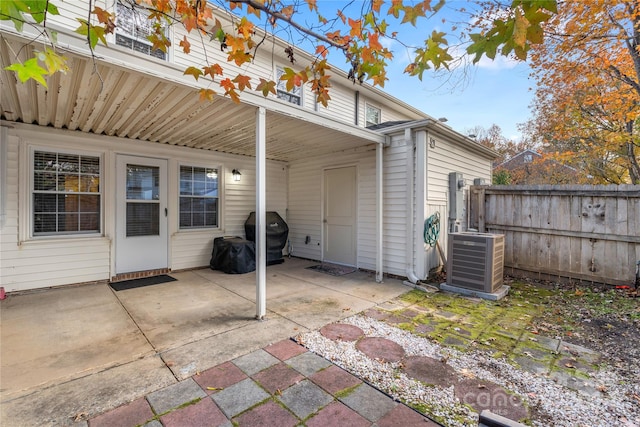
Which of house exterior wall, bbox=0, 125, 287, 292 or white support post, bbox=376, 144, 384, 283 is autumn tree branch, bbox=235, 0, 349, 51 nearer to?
white support post, bbox=376, 144, 384, 283

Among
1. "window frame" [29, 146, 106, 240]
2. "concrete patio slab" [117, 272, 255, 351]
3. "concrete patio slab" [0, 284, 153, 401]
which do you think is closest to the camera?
"concrete patio slab" [0, 284, 153, 401]

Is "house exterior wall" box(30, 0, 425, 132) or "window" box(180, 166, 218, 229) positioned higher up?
"house exterior wall" box(30, 0, 425, 132)

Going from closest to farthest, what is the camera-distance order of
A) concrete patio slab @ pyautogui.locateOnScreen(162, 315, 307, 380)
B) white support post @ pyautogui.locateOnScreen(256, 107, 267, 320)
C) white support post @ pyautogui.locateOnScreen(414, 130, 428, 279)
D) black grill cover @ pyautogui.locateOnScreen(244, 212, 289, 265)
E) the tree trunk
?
concrete patio slab @ pyautogui.locateOnScreen(162, 315, 307, 380)
white support post @ pyautogui.locateOnScreen(256, 107, 267, 320)
white support post @ pyautogui.locateOnScreen(414, 130, 428, 279)
black grill cover @ pyautogui.locateOnScreen(244, 212, 289, 265)
the tree trunk

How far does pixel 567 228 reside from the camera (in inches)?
189

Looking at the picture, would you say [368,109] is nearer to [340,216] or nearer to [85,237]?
[340,216]

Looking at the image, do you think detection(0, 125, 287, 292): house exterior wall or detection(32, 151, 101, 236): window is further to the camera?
detection(32, 151, 101, 236): window

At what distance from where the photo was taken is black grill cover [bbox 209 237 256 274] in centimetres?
548

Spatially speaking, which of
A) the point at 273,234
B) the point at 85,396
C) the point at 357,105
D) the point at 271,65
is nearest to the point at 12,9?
the point at 85,396

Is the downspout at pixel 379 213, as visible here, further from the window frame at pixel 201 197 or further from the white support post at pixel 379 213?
the window frame at pixel 201 197

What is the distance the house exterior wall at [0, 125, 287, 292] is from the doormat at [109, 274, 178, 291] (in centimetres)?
31

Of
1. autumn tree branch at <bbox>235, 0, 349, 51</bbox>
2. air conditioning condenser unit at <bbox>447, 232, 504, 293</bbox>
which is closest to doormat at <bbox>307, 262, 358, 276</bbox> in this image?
air conditioning condenser unit at <bbox>447, 232, 504, 293</bbox>

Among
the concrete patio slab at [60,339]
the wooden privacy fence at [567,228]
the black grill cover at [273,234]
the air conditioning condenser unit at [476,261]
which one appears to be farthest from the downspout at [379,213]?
the concrete patio slab at [60,339]

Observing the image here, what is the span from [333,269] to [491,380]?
3.80m

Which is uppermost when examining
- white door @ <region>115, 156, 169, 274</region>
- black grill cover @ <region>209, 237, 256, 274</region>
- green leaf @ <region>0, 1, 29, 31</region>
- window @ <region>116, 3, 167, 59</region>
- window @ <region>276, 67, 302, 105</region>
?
window @ <region>116, 3, 167, 59</region>
